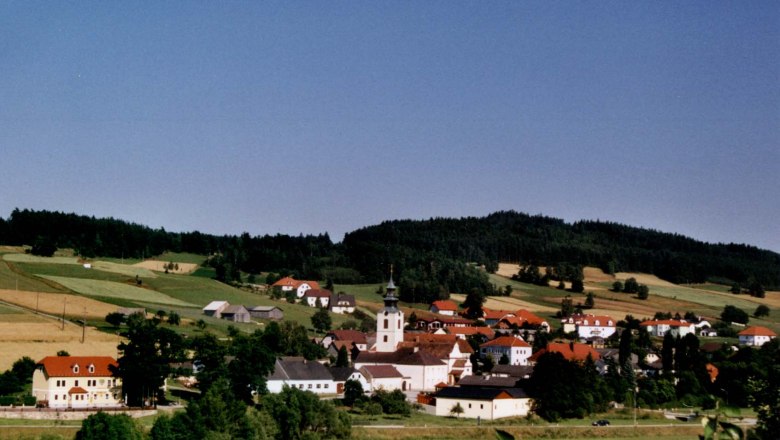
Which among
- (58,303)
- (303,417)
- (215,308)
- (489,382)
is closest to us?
(303,417)

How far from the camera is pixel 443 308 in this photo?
13200 cm

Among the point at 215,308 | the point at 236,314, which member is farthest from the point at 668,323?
the point at 215,308

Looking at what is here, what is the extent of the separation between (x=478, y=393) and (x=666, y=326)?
2423 inches

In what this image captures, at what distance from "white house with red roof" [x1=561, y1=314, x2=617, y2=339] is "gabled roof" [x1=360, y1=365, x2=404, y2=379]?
140ft

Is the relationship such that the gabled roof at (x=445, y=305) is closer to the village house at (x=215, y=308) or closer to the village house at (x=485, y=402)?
the village house at (x=215, y=308)

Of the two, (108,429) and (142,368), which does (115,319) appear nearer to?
(142,368)

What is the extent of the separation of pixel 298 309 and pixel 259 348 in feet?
187

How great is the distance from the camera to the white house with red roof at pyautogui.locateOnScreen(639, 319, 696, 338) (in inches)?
4833

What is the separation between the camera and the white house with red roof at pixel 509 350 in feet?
332

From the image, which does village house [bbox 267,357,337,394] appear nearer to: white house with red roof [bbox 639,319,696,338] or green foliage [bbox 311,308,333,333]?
green foliage [bbox 311,308,333,333]

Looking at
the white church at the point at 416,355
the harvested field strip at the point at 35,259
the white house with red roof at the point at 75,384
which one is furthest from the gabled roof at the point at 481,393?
the harvested field strip at the point at 35,259

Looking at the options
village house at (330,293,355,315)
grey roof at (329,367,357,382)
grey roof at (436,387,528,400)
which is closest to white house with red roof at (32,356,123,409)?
grey roof at (329,367,357,382)

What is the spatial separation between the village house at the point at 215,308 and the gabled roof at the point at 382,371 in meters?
32.7

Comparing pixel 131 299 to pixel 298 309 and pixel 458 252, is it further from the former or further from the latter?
pixel 458 252
